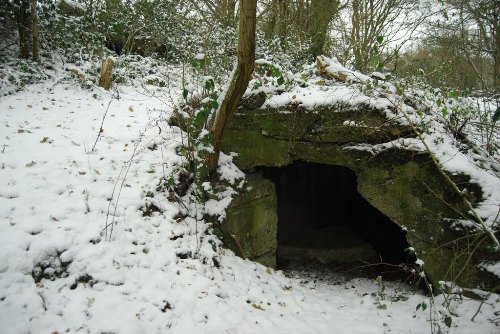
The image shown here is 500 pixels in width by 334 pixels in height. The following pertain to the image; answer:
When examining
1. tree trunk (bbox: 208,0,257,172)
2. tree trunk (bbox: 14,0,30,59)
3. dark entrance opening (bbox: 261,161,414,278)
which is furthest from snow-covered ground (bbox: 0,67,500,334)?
tree trunk (bbox: 14,0,30,59)

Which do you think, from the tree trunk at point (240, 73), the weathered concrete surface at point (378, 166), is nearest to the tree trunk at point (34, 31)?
the weathered concrete surface at point (378, 166)

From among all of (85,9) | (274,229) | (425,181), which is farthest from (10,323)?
(85,9)

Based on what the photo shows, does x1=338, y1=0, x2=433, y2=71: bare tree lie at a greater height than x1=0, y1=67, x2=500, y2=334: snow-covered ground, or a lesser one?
greater

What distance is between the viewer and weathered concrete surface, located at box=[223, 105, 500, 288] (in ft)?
12.4

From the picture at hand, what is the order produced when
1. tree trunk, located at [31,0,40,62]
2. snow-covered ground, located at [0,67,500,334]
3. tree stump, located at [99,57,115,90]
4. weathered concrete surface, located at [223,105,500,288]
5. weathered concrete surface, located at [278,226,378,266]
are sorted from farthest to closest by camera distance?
tree stump, located at [99,57,115,90]
tree trunk, located at [31,0,40,62]
weathered concrete surface, located at [278,226,378,266]
weathered concrete surface, located at [223,105,500,288]
snow-covered ground, located at [0,67,500,334]

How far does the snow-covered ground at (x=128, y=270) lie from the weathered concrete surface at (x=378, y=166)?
56cm

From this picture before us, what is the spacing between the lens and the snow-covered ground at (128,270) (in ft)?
8.71

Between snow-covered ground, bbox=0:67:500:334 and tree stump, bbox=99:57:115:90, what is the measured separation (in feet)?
8.68

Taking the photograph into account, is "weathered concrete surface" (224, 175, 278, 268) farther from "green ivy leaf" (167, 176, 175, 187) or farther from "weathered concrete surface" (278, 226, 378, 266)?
"weathered concrete surface" (278, 226, 378, 266)

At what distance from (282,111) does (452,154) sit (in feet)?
7.78

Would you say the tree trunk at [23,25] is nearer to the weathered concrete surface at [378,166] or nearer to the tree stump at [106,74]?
the tree stump at [106,74]

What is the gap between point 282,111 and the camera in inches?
194

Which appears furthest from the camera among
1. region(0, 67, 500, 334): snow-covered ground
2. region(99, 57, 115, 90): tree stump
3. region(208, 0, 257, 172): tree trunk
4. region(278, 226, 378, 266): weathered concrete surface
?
region(99, 57, 115, 90): tree stump

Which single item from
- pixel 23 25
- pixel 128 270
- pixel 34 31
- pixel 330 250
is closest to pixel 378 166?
pixel 330 250
